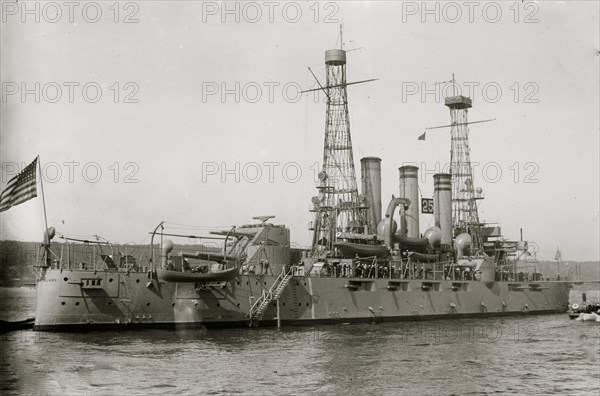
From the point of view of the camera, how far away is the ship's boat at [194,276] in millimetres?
29000

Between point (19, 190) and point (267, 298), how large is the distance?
1243 centimetres

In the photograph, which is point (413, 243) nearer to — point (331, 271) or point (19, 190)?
point (331, 271)

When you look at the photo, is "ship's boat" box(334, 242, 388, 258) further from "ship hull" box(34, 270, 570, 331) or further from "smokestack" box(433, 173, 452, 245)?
"smokestack" box(433, 173, 452, 245)

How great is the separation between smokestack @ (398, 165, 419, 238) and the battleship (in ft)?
0.21

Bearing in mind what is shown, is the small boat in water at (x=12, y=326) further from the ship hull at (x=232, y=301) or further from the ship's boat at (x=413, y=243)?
the ship's boat at (x=413, y=243)

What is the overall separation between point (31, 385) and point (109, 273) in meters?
11.2

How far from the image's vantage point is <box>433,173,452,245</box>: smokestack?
45.2m

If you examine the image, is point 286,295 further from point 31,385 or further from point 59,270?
point 31,385

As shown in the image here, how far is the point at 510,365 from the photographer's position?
22.7m

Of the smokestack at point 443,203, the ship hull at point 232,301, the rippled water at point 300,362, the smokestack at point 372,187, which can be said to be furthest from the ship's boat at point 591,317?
the smokestack at point 372,187

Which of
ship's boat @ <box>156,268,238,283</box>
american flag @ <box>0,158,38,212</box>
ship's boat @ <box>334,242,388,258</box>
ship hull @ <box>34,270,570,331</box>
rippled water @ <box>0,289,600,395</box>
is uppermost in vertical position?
american flag @ <box>0,158,38,212</box>

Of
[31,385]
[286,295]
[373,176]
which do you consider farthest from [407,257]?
[31,385]

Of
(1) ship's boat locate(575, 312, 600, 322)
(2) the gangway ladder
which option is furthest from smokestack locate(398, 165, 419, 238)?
(2) the gangway ladder

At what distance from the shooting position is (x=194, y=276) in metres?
29.3
